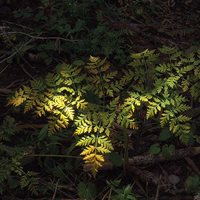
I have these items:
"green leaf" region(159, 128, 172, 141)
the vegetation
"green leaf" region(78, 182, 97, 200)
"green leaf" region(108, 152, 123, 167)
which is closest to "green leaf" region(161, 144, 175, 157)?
the vegetation

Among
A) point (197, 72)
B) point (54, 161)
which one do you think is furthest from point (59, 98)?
point (197, 72)

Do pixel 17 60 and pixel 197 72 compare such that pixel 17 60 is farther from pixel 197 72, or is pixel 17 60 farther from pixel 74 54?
pixel 197 72

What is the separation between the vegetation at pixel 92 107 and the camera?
7.59 feet

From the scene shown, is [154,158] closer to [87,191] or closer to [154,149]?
[154,149]

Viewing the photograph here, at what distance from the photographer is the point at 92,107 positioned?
2.32 metres

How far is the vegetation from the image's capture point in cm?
231

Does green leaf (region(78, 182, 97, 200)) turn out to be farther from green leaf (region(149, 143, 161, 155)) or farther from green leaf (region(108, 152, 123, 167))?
green leaf (region(149, 143, 161, 155))

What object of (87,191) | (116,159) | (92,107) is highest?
(92,107)

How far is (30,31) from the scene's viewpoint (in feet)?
13.3

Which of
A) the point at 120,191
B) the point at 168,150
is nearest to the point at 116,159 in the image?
the point at 120,191

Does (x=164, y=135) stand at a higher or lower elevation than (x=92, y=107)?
lower

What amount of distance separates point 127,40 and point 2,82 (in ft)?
4.76

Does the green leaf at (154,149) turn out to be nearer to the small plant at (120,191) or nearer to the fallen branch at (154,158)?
the fallen branch at (154,158)

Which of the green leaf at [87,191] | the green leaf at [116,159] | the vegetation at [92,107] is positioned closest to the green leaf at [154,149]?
the vegetation at [92,107]
